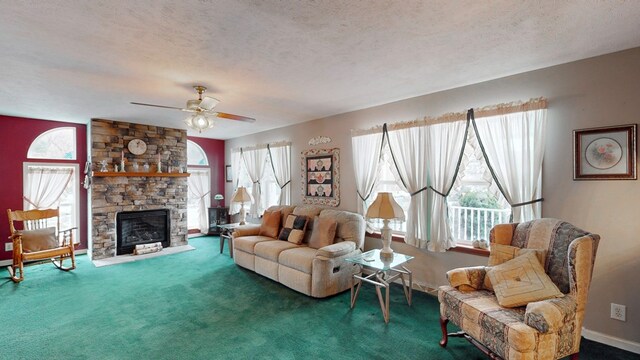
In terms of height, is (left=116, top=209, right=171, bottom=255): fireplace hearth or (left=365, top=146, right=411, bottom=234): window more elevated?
(left=365, top=146, right=411, bottom=234): window

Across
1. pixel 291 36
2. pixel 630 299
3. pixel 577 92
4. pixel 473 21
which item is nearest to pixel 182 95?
pixel 291 36

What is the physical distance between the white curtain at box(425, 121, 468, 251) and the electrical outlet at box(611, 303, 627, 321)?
1381 mm

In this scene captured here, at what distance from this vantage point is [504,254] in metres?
2.54

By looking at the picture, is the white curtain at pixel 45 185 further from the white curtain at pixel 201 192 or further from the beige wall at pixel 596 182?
the beige wall at pixel 596 182

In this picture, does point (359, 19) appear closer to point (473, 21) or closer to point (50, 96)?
point (473, 21)

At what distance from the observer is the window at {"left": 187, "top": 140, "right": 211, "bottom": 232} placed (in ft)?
23.1

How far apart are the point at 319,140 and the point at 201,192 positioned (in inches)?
150

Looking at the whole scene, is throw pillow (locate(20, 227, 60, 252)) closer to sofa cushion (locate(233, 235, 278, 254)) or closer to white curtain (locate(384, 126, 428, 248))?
sofa cushion (locate(233, 235, 278, 254))

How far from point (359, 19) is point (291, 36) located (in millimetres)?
537

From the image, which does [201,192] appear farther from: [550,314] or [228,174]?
[550,314]

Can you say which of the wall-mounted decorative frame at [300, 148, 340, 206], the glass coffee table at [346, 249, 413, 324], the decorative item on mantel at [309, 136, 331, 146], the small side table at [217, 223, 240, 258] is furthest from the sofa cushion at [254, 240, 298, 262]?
the decorative item on mantel at [309, 136, 331, 146]

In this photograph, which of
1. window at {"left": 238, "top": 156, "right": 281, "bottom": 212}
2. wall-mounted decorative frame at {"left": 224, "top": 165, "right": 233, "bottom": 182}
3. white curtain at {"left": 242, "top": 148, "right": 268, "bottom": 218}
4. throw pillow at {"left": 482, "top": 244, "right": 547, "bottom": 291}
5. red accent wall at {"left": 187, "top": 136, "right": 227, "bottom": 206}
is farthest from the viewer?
wall-mounted decorative frame at {"left": 224, "top": 165, "right": 233, "bottom": 182}

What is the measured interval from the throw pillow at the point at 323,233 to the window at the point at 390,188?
2.14 ft

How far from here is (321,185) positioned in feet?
16.4
